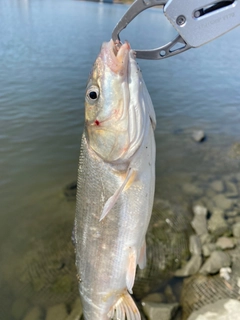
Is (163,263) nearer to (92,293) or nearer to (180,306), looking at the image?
(180,306)

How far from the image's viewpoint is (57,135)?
28.9ft

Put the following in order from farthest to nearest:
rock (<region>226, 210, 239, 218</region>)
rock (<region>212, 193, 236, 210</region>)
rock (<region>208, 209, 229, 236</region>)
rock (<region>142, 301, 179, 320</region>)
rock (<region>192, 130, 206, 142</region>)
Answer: rock (<region>192, 130, 206, 142</region>), rock (<region>212, 193, 236, 210</region>), rock (<region>226, 210, 239, 218</region>), rock (<region>208, 209, 229, 236</region>), rock (<region>142, 301, 179, 320</region>)

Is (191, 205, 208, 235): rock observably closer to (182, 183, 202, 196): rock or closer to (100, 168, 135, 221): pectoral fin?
(182, 183, 202, 196): rock

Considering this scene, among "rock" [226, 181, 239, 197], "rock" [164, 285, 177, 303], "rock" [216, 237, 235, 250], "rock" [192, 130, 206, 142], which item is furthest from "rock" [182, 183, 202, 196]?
"rock" [164, 285, 177, 303]

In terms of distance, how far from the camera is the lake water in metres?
5.27

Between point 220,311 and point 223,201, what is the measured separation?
9.78ft

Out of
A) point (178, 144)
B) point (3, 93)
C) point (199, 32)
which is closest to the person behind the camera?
point (199, 32)

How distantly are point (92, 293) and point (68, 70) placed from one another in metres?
13.2

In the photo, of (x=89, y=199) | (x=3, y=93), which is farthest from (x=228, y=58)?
(x=89, y=199)

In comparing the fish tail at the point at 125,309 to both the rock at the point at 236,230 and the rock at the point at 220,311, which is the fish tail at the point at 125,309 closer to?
the rock at the point at 220,311

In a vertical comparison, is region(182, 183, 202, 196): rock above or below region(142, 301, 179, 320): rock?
above

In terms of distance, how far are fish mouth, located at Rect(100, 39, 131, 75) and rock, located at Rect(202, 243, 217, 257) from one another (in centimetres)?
382

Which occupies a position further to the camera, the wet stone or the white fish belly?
the wet stone

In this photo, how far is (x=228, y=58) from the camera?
1800 centimetres
